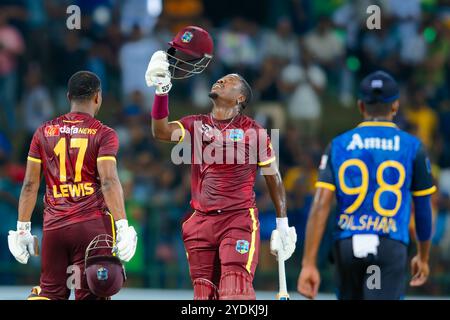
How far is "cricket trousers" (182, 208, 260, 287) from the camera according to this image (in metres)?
9.75

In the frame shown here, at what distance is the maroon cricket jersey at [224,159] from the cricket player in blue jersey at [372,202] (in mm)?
1634

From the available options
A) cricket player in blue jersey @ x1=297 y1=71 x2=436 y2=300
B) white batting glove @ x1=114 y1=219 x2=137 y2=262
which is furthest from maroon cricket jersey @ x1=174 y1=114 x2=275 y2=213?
cricket player in blue jersey @ x1=297 y1=71 x2=436 y2=300

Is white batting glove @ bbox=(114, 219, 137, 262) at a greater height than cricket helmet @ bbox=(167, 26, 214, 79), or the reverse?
cricket helmet @ bbox=(167, 26, 214, 79)

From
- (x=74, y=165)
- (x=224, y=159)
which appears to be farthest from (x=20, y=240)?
(x=224, y=159)

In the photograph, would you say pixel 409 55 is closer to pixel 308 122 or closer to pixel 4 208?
pixel 308 122

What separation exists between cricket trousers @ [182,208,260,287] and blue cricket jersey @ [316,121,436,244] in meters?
1.50

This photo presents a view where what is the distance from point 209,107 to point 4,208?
174 inches

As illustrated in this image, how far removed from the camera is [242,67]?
60.8 feet

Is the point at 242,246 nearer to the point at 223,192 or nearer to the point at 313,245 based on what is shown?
the point at 223,192

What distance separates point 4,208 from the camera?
1536 centimetres

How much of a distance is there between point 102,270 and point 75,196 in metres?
0.77

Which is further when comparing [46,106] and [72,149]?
[46,106]

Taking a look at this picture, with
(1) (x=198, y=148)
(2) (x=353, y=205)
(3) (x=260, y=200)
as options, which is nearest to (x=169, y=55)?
(1) (x=198, y=148)

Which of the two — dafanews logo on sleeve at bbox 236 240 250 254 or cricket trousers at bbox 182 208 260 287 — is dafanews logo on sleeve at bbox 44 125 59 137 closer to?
cricket trousers at bbox 182 208 260 287
